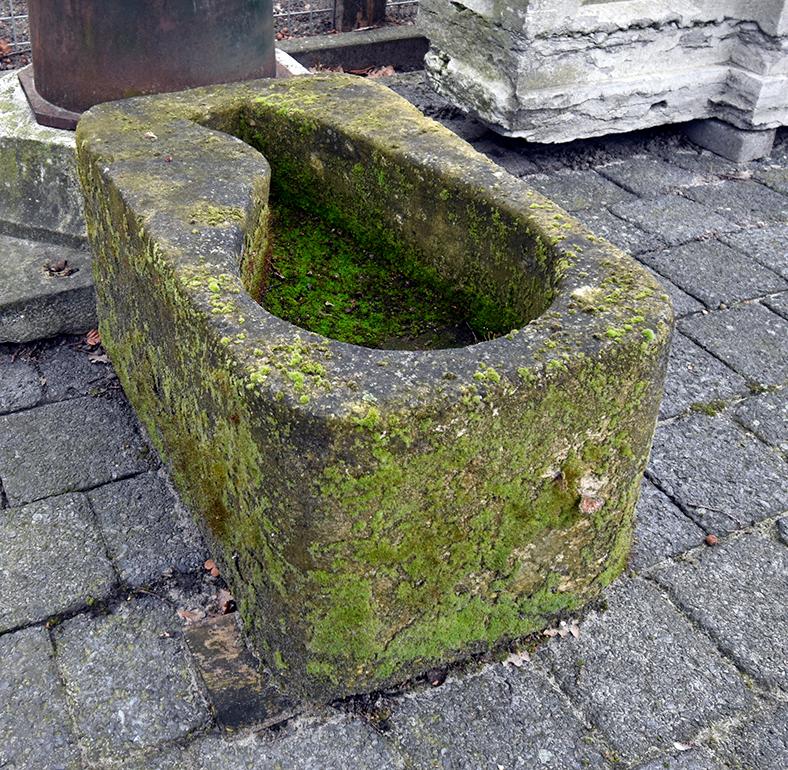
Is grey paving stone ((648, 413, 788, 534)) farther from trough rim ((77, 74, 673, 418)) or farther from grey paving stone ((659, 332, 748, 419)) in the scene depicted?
trough rim ((77, 74, 673, 418))

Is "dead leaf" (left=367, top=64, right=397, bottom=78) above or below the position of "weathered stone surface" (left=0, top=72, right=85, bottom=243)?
below

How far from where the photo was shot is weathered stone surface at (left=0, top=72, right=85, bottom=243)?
11.6ft

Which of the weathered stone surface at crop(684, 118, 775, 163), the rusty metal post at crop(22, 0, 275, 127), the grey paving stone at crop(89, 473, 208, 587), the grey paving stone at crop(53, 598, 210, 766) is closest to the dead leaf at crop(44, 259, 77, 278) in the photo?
the rusty metal post at crop(22, 0, 275, 127)

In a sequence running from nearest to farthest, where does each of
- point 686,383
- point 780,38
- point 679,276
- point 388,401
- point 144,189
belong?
point 388,401 → point 144,189 → point 686,383 → point 679,276 → point 780,38

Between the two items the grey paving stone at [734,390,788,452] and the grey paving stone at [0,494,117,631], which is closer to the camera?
the grey paving stone at [0,494,117,631]

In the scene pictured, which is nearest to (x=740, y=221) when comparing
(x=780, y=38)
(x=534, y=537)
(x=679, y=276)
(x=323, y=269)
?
(x=679, y=276)

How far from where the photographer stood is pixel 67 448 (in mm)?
3096

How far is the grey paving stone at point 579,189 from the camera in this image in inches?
189

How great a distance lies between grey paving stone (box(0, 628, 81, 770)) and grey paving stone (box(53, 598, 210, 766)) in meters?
0.03

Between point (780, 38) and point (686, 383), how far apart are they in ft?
8.37

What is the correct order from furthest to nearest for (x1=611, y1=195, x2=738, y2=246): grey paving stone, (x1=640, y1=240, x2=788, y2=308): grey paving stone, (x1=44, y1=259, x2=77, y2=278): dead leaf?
(x1=611, y1=195, x2=738, y2=246): grey paving stone, (x1=640, y1=240, x2=788, y2=308): grey paving stone, (x1=44, y1=259, x2=77, y2=278): dead leaf

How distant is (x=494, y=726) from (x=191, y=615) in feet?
2.79

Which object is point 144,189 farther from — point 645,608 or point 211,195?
point 645,608

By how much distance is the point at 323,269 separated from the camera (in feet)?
10.1
